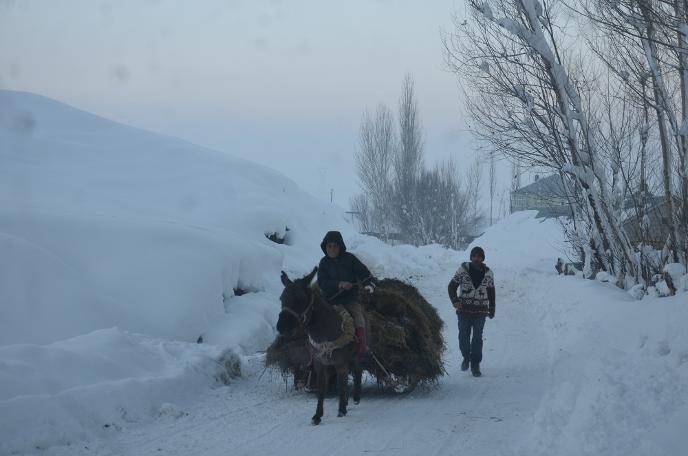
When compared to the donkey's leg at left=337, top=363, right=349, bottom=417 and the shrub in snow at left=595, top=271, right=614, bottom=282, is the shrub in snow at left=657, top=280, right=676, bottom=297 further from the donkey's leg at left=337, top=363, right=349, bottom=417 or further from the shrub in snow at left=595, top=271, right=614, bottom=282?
the donkey's leg at left=337, top=363, right=349, bottom=417

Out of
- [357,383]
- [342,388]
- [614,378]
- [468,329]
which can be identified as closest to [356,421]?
[342,388]

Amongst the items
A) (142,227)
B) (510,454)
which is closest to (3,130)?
(142,227)

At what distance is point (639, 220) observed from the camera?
1448 cm

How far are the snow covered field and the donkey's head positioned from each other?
1.09 metres

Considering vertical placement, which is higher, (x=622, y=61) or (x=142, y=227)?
(x=622, y=61)

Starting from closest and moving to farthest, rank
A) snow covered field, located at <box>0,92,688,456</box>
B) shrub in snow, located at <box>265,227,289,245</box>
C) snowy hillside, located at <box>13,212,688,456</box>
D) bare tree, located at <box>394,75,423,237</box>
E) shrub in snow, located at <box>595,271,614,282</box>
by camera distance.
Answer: snowy hillside, located at <box>13,212,688,456</box>, snow covered field, located at <box>0,92,688,456</box>, shrub in snow, located at <box>595,271,614,282</box>, shrub in snow, located at <box>265,227,289,245</box>, bare tree, located at <box>394,75,423,237</box>

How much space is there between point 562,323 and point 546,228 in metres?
40.3

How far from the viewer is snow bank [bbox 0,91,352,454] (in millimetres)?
7727

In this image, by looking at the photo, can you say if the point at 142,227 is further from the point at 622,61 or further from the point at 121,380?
the point at 622,61

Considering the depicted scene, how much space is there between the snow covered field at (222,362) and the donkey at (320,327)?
458mm

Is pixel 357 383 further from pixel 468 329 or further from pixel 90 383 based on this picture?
pixel 90 383

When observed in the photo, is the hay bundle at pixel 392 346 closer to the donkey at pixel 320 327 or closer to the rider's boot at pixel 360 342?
the rider's boot at pixel 360 342

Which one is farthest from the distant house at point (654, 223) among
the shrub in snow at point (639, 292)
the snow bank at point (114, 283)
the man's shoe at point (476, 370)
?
the snow bank at point (114, 283)

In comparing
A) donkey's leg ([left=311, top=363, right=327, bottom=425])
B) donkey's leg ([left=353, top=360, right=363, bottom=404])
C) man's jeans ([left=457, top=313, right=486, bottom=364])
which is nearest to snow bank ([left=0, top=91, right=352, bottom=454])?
donkey's leg ([left=311, top=363, right=327, bottom=425])
